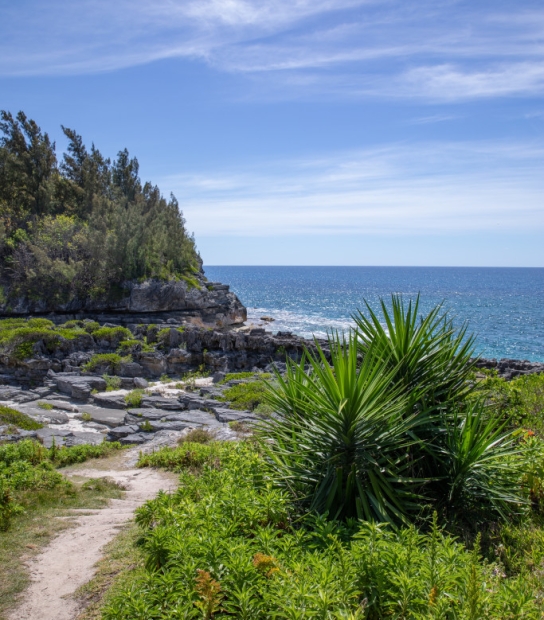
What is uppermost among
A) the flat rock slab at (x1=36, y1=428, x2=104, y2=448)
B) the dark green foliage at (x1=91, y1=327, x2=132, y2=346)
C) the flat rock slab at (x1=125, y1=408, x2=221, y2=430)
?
the dark green foliage at (x1=91, y1=327, x2=132, y2=346)

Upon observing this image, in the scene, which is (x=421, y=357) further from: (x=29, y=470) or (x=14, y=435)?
(x=14, y=435)

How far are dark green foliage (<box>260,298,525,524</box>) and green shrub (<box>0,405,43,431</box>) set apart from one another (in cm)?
1000

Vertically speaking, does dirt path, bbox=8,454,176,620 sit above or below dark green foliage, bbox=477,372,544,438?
below

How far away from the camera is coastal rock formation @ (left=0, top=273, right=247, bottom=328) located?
117ft

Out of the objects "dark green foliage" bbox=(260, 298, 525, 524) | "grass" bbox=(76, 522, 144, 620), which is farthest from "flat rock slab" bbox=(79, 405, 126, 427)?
"dark green foliage" bbox=(260, 298, 525, 524)

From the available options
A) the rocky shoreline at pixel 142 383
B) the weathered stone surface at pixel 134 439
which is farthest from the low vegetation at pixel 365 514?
the weathered stone surface at pixel 134 439

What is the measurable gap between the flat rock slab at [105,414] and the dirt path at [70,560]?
21.6ft

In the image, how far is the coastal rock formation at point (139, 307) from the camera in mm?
35812

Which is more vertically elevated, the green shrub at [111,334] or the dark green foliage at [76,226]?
the dark green foliage at [76,226]

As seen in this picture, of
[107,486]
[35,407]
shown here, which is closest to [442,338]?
[107,486]

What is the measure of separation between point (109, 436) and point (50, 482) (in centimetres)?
521

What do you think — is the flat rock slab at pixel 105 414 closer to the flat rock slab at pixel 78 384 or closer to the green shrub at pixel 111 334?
the flat rock slab at pixel 78 384

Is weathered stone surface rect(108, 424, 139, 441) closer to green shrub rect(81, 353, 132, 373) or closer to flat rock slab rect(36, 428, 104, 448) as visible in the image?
flat rock slab rect(36, 428, 104, 448)

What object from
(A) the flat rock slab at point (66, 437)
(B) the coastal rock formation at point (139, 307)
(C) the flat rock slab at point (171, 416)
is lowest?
(A) the flat rock slab at point (66, 437)
